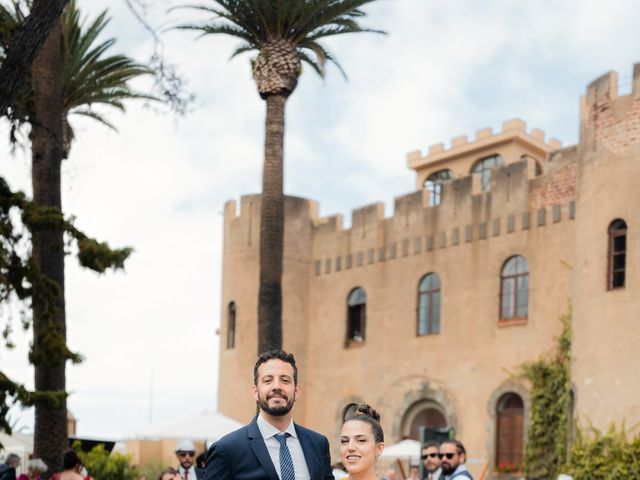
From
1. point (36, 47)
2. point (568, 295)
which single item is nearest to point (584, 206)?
point (568, 295)

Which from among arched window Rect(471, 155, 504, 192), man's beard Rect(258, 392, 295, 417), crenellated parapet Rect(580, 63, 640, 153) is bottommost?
man's beard Rect(258, 392, 295, 417)

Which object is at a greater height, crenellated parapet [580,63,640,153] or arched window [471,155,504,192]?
arched window [471,155,504,192]

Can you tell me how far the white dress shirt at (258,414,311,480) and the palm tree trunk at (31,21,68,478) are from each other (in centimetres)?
1064

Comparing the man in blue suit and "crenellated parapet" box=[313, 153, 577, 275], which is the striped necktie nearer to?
the man in blue suit

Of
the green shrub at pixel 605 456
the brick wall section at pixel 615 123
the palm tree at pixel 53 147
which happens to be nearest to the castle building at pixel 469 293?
Result: the brick wall section at pixel 615 123

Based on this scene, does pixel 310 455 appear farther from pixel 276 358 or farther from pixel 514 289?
pixel 514 289

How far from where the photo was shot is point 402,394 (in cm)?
3272

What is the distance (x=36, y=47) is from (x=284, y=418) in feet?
24.7

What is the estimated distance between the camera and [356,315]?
117ft

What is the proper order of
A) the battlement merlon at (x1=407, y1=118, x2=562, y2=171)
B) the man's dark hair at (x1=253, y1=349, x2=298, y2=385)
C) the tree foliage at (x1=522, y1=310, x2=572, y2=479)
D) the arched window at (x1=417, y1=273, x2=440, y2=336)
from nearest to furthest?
the man's dark hair at (x1=253, y1=349, x2=298, y2=385) → the tree foliage at (x1=522, y1=310, x2=572, y2=479) → the arched window at (x1=417, y1=273, x2=440, y2=336) → the battlement merlon at (x1=407, y1=118, x2=562, y2=171)

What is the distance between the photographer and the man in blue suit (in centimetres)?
508

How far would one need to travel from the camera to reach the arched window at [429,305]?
32.5 meters

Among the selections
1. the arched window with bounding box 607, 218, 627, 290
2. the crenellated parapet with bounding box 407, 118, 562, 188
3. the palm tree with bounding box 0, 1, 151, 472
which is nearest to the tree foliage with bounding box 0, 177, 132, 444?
the palm tree with bounding box 0, 1, 151, 472

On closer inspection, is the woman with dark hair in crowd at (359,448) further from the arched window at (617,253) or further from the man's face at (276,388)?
the arched window at (617,253)
